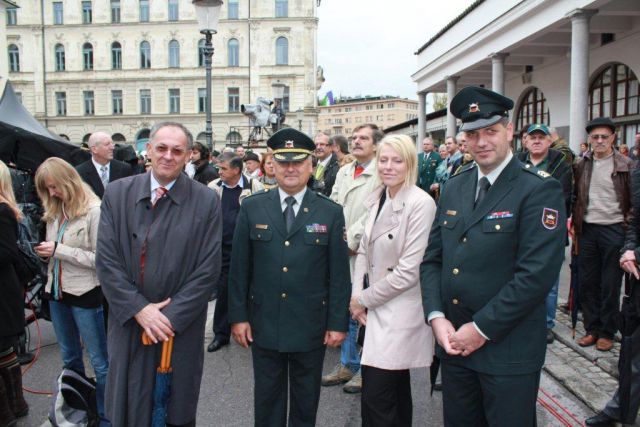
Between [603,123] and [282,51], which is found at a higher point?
[282,51]

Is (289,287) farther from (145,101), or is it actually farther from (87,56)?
(87,56)

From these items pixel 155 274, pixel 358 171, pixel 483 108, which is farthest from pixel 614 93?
pixel 155 274

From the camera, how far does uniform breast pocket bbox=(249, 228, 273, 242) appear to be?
3201 millimetres

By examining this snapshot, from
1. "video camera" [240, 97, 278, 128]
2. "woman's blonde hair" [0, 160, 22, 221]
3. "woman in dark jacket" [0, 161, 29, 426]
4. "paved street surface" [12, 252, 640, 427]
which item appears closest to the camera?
"woman in dark jacket" [0, 161, 29, 426]

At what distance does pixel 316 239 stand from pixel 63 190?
2065 millimetres

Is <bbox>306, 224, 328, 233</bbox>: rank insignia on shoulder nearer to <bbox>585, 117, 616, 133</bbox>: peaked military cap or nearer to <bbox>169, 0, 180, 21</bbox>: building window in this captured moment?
<bbox>585, 117, 616, 133</bbox>: peaked military cap

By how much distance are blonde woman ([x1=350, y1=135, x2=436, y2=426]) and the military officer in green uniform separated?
0.20m

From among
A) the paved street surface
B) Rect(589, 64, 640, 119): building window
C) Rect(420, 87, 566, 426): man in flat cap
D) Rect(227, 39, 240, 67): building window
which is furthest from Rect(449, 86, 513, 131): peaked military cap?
Rect(227, 39, 240, 67): building window

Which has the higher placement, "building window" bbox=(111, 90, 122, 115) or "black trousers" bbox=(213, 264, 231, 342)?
"building window" bbox=(111, 90, 122, 115)

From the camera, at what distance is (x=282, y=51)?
4819 cm

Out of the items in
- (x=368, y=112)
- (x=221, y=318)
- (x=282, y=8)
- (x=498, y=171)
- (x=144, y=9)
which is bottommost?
(x=221, y=318)

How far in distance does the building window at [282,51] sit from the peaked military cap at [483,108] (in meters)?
47.4

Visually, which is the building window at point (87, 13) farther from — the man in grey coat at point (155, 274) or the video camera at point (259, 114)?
the man in grey coat at point (155, 274)

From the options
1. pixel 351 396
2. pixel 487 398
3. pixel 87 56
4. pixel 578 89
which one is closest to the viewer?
pixel 487 398
